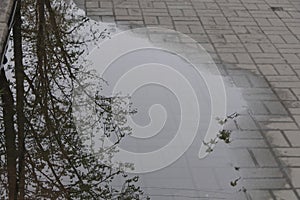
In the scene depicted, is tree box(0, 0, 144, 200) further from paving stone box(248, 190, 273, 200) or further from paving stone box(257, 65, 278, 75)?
paving stone box(257, 65, 278, 75)

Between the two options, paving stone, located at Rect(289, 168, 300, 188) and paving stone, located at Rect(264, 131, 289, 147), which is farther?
paving stone, located at Rect(264, 131, 289, 147)

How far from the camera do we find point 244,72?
179 inches

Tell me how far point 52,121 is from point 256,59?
2.10m

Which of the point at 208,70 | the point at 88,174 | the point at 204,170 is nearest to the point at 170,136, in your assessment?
the point at 204,170

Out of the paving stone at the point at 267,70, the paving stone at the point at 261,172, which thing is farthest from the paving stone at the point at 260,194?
the paving stone at the point at 267,70

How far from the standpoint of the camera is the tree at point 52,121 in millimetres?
3078

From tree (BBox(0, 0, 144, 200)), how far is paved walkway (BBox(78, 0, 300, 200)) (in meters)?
0.76

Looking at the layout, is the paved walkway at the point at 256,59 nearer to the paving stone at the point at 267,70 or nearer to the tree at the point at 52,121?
the paving stone at the point at 267,70

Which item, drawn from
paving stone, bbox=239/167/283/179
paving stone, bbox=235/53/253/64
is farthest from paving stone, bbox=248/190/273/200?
paving stone, bbox=235/53/253/64

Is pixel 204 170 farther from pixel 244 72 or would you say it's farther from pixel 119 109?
pixel 244 72

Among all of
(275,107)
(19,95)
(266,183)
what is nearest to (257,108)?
(275,107)

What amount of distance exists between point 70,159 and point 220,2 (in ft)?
11.6

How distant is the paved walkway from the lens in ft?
11.0

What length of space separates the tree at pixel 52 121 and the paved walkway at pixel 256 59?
2.48ft
